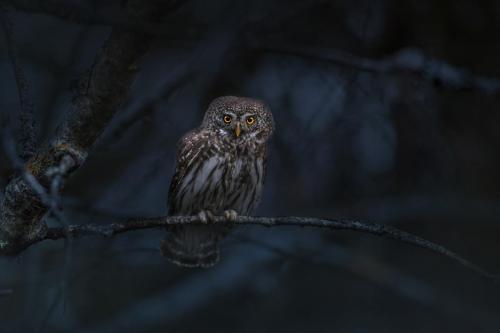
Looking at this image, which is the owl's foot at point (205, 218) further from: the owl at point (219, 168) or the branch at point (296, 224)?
the branch at point (296, 224)

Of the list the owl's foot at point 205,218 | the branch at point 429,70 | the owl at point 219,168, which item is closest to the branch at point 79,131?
the owl's foot at point 205,218

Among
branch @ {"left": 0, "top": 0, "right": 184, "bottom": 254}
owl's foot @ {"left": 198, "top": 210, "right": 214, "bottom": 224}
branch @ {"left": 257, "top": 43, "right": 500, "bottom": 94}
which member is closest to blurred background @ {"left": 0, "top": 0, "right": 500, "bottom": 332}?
branch @ {"left": 257, "top": 43, "right": 500, "bottom": 94}

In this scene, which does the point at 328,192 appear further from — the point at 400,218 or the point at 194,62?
the point at 194,62

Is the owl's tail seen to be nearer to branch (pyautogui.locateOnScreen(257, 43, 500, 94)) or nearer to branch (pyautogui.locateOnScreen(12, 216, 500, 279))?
branch (pyautogui.locateOnScreen(257, 43, 500, 94))

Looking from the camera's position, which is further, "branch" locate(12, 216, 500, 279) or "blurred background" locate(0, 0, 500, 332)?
"blurred background" locate(0, 0, 500, 332)

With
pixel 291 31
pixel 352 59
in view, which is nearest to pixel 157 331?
pixel 291 31

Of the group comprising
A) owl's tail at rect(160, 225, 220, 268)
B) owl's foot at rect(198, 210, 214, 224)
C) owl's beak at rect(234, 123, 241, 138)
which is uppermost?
owl's beak at rect(234, 123, 241, 138)
